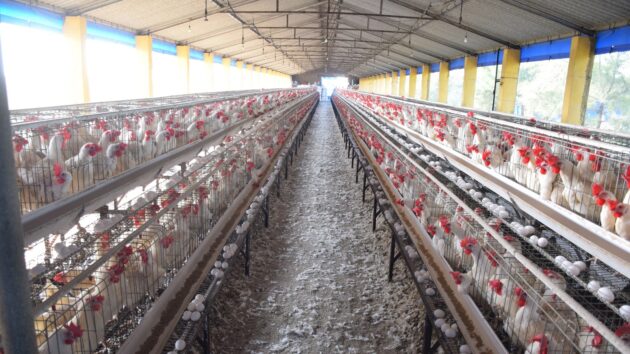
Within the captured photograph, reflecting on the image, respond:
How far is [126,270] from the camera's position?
8.80 ft

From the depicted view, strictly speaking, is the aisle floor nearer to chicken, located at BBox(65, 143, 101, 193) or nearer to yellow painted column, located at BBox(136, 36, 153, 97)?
chicken, located at BBox(65, 143, 101, 193)

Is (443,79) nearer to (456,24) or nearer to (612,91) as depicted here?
(612,91)

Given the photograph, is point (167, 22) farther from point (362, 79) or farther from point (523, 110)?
point (362, 79)

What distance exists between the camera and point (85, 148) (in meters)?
2.71

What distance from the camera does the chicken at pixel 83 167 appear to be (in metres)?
2.64

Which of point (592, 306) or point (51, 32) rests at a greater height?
point (51, 32)

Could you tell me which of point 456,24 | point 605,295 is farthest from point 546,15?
point 605,295

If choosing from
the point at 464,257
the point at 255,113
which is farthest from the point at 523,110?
the point at 464,257

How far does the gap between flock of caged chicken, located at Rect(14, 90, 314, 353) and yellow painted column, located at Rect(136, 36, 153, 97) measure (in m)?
9.61

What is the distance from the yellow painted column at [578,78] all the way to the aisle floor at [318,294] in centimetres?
660

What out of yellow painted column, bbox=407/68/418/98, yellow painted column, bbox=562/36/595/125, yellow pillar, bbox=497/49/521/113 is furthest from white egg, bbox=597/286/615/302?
yellow painted column, bbox=407/68/418/98

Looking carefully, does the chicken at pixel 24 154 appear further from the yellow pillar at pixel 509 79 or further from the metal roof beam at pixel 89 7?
the yellow pillar at pixel 509 79

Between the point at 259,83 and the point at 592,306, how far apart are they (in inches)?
1331

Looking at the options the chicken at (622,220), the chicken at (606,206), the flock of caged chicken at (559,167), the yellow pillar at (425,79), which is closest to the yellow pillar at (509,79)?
the yellow pillar at (425,79)
